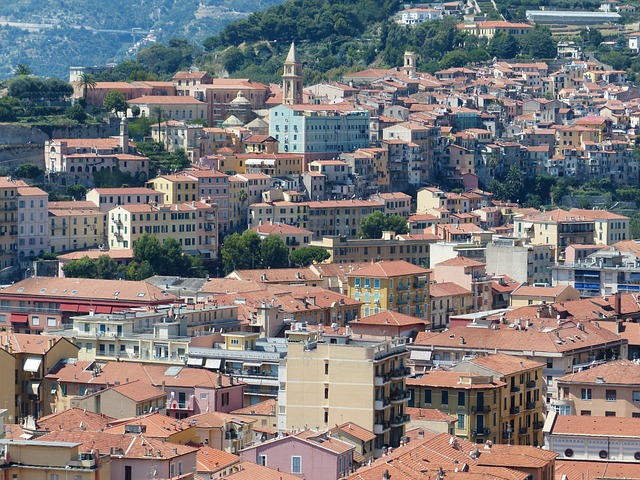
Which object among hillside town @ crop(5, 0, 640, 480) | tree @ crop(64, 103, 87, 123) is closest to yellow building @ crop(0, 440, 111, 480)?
hillside town @ crop(5, 0, 640, 480)

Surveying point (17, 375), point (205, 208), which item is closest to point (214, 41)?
point (205, 208)

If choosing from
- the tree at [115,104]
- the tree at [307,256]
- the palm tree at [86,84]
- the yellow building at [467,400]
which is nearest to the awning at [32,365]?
the yellow building at [467,400]

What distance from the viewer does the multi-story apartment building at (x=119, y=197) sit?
111812 millimetres

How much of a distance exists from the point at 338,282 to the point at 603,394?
35997 millimetres

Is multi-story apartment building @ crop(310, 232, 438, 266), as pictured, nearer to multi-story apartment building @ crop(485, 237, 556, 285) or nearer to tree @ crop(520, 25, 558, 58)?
multi-story apartment building @ crop(485, 237, 556, 285)

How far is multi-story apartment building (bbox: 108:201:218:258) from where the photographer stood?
109 metres

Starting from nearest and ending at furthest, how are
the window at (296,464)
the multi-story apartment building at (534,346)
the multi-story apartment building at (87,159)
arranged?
the window at (296,464) → the multi-story apartment building at (534,346) → the multi-story apartment building at (87,159)

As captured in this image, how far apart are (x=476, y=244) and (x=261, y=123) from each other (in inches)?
1188

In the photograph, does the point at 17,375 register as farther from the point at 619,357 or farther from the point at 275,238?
the point at 275,238

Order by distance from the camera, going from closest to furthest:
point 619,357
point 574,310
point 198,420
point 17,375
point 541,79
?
point 198,420 < point 17,375 < point 619,357 < point 574,310 < point 541,79

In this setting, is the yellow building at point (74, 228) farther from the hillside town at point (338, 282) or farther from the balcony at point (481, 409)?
the balcony at point (481, 409)

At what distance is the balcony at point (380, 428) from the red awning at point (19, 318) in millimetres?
31366

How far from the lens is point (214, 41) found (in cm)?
17388

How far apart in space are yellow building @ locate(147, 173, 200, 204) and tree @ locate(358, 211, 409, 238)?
8.64 meters
